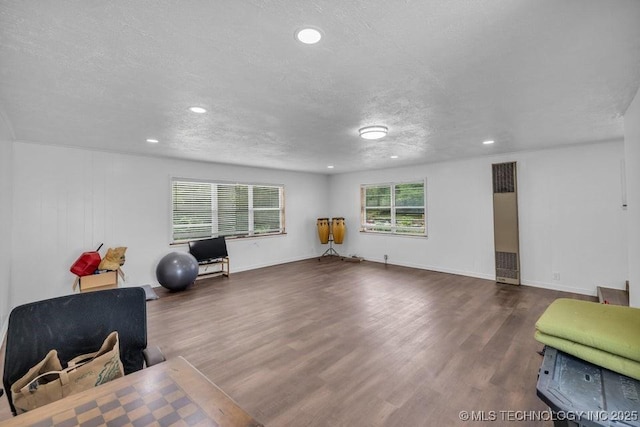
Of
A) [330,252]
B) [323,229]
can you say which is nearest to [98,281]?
[323,229]

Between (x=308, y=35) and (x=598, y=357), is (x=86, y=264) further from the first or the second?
(x=598, y=357)

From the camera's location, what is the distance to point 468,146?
4559 mm

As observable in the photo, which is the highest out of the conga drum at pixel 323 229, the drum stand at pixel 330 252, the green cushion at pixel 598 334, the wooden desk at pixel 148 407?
the conga drum at pixel 323 229

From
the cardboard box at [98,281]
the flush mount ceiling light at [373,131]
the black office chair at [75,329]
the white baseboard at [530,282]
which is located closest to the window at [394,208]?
the white baseboard at [530,282]

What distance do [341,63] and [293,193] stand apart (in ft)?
18.8

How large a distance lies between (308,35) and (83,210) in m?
4.75

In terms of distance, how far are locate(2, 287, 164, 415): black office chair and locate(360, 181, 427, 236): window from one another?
5945 millimetres

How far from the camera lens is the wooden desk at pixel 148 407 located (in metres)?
0.90

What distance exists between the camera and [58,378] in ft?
4.01

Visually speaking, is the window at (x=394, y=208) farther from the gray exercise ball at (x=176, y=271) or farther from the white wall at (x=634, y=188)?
the gray exercise ball at (x=176, y=271)

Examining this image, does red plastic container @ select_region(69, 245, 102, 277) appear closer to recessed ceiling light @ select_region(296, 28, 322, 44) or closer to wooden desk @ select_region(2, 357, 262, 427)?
wooden desk @ select_region(2, 357, 262, 427)

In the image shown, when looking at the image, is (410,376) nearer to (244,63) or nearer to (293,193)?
(244,63)

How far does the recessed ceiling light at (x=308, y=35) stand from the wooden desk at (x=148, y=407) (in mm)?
1750

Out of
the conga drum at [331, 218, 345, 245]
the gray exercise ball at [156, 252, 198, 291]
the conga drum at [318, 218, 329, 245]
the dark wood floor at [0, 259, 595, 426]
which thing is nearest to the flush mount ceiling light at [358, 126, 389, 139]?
the dark wood floor at [0, 259, 595, 426]
